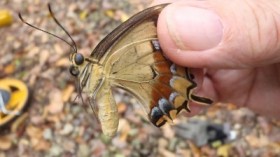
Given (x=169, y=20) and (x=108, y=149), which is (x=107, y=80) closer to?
(x=169, y=20)

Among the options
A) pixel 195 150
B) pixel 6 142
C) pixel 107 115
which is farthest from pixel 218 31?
pixel 6 142

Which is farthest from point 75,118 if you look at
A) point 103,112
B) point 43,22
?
point 103,112

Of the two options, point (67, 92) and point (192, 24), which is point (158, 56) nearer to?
point (192, 24)

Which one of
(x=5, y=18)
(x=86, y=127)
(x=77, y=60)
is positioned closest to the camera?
(x=77, y=60)

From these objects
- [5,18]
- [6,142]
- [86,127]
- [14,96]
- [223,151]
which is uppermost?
[5,18]

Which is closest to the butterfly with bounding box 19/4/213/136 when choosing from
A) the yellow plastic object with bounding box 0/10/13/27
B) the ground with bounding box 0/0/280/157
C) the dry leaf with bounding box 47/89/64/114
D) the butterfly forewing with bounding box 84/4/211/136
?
the butterfly forewing with bounding box 84/4/211/136

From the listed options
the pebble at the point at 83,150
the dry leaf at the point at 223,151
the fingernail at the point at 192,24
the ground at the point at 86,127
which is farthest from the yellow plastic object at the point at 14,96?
the fingernail at the point at 192,24

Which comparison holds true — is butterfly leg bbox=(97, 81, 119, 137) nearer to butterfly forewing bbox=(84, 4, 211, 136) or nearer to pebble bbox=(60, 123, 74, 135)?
butterfly forewing bbox=(84, 4, 211, 136)
